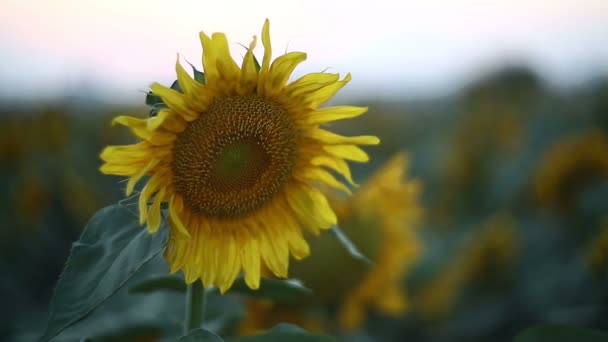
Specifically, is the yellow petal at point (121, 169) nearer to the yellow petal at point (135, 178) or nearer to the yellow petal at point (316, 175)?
the yellow petal at point (135, 178)

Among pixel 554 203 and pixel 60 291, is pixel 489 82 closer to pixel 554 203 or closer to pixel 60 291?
pixel 554 203

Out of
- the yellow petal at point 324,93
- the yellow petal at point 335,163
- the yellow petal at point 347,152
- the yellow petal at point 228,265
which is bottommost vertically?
the yellow petal at point 228,265

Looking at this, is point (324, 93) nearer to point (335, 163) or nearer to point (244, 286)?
point (335, 163)

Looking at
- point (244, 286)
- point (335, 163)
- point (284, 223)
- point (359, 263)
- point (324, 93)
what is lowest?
point (359, 263)

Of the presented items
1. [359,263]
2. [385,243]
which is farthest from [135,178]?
[385,243]

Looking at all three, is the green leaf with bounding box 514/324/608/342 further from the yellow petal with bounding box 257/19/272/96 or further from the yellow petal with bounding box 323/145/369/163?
the yellow petal with bounding box 257/19/272/96

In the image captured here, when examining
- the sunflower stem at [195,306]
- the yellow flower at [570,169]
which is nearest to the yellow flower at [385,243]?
the sunflower stem at [195,306]

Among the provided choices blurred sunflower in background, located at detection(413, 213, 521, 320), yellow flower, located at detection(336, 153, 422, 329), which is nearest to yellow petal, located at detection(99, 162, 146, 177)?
yellow flower, located at detection(336, 153, 422, 329)
